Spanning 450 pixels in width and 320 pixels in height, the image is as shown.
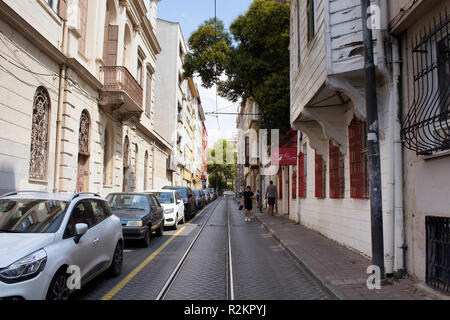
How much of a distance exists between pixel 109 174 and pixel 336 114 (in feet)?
37.7

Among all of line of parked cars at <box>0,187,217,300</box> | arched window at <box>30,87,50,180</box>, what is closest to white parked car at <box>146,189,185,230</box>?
arched window at <box>30,87,50,180</box>

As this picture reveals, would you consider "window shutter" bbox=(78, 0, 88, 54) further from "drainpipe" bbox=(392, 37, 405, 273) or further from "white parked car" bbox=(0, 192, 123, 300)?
"drainpipe" bbox=(392, 37, 405, 273)

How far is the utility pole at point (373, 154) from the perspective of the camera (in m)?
5.96

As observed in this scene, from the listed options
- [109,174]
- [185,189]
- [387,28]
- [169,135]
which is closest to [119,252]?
[387,28]

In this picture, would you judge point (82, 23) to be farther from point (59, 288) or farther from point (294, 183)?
point (59, 288)

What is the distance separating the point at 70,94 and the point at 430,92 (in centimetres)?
1090

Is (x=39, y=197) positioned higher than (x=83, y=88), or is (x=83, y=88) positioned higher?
(x=83, y=88)

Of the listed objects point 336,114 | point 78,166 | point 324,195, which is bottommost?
point 324,195

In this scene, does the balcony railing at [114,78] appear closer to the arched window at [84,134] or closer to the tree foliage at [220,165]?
the arched window at [84,134]

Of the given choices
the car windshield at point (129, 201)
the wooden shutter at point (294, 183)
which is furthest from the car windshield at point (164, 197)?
the wooden shutter at point (294, 183)

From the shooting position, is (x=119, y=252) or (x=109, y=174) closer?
(x=119, y=252)

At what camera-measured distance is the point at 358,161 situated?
29.9 ft

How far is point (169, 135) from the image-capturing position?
37062 mm
